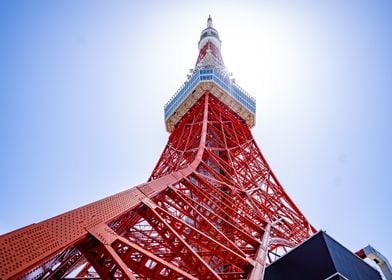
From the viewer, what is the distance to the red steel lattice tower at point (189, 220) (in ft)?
12.9

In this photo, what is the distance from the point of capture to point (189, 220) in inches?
450

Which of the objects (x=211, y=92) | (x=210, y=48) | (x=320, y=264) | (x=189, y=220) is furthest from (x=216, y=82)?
(x=320, y=264)

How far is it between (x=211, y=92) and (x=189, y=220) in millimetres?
8658

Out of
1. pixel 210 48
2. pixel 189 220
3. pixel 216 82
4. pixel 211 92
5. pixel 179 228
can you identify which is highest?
pixel 210 48

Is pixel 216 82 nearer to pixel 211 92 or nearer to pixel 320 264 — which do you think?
pixel 211 92

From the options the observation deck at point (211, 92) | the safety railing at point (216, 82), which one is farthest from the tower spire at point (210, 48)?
the observation deck at point (211, 92)

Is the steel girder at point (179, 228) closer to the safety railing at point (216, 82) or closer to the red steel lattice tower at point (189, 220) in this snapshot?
the red steel lattice tower at point (189, 220)

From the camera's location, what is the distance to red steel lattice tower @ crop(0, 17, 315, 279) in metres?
3.94

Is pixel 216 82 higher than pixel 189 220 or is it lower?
higher

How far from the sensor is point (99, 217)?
15.4 feet

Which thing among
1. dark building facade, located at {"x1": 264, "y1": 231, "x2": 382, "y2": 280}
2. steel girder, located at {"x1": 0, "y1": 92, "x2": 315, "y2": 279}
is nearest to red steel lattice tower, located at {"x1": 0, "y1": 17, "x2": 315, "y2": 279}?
steel girder, located at {"x1": 0, "y1": 92, "x2": 315, "y2": 279}

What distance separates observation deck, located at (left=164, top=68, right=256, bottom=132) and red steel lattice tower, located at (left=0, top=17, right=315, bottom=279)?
58mm

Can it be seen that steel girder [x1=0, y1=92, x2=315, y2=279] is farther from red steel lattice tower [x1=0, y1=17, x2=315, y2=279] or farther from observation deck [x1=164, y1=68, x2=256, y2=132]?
observation deck [x1=164, y1=68, x2=256, y2=132]

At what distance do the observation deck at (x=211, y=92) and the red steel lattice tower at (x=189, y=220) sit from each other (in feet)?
0.19
